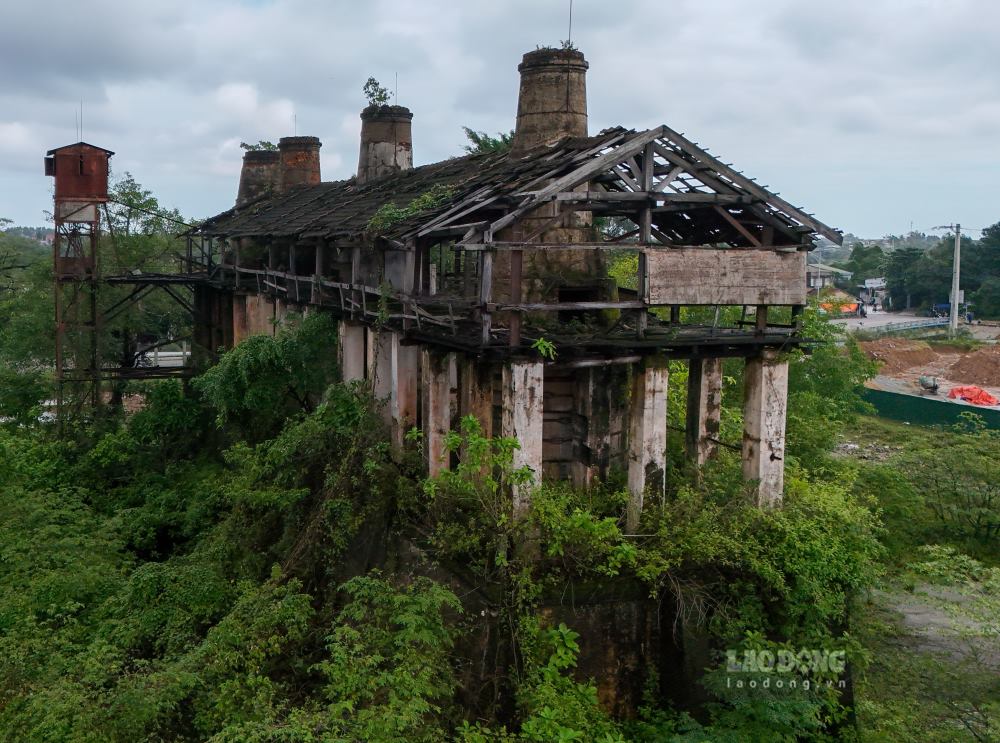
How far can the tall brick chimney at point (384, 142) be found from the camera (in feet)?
73.7

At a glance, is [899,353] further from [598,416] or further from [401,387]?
[401,387]

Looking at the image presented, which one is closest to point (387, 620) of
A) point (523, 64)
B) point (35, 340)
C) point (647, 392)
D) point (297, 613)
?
point (297, 613)

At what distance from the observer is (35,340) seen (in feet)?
80.7

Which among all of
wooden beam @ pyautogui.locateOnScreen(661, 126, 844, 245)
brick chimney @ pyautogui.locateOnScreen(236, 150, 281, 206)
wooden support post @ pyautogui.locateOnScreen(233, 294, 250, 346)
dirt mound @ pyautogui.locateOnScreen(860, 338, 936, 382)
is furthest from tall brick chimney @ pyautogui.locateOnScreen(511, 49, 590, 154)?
dirt mound @ pyautogui.locateOnScreen(860, 338, 936, 382)

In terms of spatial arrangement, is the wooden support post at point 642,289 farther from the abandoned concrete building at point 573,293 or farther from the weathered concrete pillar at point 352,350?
the weathered concrete pillar at point 352,350

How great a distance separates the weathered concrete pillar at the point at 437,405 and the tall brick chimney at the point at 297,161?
17.4 metres

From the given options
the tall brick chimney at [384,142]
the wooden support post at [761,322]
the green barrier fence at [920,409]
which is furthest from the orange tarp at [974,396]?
the wooden support post at [761,322]

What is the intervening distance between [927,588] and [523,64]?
1283cm

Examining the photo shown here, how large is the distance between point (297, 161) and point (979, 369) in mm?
34438

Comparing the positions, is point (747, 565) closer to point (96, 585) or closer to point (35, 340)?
point (96, 585)

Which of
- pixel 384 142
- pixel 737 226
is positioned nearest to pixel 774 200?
pixel 737 226

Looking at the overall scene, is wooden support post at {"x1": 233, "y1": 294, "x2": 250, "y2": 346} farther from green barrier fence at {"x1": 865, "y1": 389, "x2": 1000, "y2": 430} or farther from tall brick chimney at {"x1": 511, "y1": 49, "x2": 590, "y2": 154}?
green barrier fence at {"x1": 865, "y1": 389, "x2": 1000, "y2": 430}

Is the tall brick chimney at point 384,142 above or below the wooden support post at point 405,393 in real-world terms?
above

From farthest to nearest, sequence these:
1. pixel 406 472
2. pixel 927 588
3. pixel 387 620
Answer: pixel 927 588 < pixel 406 472 < pixel 387 620
